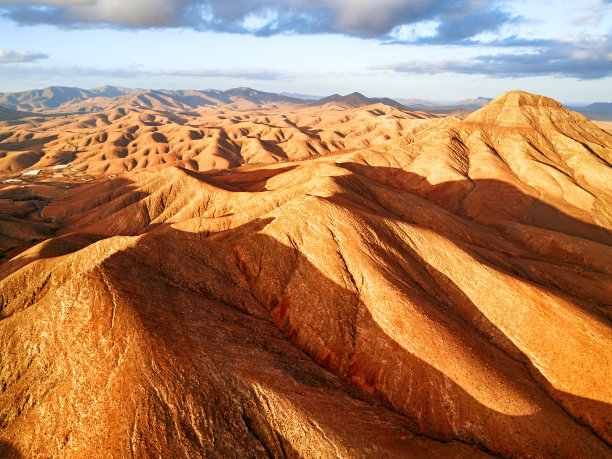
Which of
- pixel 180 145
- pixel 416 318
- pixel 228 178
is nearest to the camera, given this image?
pixel 416 318

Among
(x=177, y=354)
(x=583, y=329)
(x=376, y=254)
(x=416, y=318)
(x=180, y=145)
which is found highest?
(x=177, y=354)

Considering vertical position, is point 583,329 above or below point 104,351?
below

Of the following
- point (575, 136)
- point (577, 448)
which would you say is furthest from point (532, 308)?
point (575, 136)

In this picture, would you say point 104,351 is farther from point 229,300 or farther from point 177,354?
point 229,300

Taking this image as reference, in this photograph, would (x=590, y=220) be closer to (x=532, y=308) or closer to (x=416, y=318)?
(x=532, y=308)

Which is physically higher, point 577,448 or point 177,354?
point 177,354

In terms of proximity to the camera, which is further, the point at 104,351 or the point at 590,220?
the point at 590,220

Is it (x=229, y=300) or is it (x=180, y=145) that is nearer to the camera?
(x=229, y=300)

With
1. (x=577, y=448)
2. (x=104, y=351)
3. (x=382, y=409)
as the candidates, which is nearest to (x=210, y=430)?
→ (x=104, y=351)

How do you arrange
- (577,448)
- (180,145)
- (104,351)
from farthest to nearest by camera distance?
(180,145) < (577,448) < (104,351)
